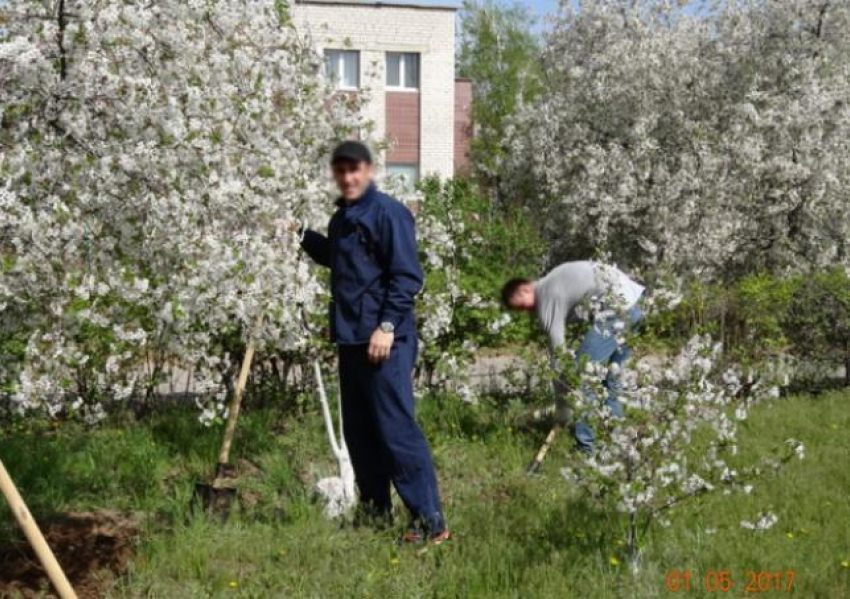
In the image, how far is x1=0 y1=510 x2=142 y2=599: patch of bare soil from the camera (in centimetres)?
425

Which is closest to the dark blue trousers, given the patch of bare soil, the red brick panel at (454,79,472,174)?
the patch of bare soil

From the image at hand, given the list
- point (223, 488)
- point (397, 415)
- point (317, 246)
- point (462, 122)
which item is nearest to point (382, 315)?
point (397, 415)

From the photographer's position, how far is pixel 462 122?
30.4 m

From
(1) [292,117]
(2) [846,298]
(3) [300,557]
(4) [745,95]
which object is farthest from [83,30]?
(4) [745,95]

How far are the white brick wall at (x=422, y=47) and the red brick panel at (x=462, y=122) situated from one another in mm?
2117

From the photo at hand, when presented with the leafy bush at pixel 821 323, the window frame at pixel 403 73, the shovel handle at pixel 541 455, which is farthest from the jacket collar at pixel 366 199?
the window frame at pixel 403 73

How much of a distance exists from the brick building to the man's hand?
2268 centimetres

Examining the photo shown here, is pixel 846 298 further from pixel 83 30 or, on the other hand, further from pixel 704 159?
pixel 83 30

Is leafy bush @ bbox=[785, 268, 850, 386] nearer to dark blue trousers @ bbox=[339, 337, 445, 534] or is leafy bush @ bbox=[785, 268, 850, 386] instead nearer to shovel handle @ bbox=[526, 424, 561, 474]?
shovel handle @ bbox=[526, 424, 561, 474]

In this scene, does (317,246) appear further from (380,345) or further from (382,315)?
(380,345)

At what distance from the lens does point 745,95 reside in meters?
13.2

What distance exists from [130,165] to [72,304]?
786mm
